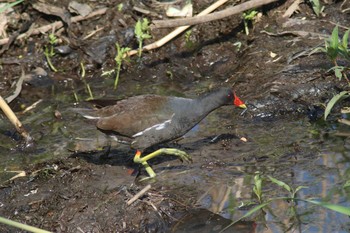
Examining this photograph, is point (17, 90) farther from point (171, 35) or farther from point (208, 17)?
point (208, 17)

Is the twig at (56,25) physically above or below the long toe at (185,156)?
below

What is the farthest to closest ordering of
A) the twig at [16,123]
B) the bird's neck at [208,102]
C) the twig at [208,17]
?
1. the twig at [208,17]
2. the twig at [16,123]
3. the bird's neck at [208,102]

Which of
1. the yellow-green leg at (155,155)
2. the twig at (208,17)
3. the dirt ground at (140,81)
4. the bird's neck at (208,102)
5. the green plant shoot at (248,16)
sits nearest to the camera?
the dirt ground at (140,81)

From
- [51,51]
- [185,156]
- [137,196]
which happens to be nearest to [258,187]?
[137,196]

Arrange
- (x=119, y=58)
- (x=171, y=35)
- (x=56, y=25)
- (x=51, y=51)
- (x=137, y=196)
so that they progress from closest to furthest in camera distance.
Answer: (x=137, y=196), (x=119, y=58), (x=171, y=35), (x=51, y=51), (x=56, y=25)

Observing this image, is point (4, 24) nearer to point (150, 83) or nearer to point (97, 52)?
point (97, 52)

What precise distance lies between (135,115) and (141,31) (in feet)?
8.87

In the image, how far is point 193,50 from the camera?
9.23 meters

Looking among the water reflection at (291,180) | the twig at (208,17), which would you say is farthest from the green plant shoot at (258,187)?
A: the twig at (208,17)

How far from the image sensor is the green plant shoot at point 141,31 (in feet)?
29.7

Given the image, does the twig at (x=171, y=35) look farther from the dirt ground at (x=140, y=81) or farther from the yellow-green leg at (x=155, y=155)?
the yellow-green leg at (x=155, y=155)

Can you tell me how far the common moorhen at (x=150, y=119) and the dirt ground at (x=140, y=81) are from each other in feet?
0.89

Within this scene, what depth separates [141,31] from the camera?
357 inches

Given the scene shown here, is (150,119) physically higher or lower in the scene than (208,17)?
higher
